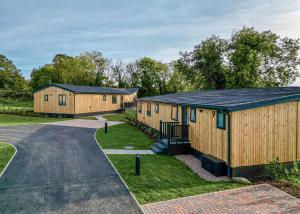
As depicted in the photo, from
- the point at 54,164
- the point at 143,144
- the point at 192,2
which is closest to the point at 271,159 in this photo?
the point at 143,144

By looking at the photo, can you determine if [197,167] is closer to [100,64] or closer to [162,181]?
[162,181]

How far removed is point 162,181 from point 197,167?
260 centimetres

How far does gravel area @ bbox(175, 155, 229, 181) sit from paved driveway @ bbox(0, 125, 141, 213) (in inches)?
140

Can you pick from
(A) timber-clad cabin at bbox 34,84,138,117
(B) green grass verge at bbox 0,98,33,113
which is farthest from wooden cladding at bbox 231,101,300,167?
(B) green grass verge at bbox 0,98,33,113

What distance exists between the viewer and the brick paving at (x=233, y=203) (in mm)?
7180

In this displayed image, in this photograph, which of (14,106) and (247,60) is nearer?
(247,60)

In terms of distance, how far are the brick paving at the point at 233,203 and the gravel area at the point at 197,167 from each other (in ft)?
4.61

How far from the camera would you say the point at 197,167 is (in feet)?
37.5

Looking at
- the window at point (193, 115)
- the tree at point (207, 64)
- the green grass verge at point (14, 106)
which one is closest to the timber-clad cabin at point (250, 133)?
the window at point (193, 115)

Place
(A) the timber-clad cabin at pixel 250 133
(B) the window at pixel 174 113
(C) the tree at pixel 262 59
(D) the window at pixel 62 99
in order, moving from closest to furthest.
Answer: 1. (A) the timber-clad cabin at pixel 250 133
2. (B) the window at pixel 174 113
3. (D) the window at pixel 62 99
4. (C) the tree at pixel 262 59

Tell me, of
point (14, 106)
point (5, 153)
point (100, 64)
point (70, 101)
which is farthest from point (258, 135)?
point (100, 64)

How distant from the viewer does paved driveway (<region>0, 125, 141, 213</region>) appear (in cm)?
735

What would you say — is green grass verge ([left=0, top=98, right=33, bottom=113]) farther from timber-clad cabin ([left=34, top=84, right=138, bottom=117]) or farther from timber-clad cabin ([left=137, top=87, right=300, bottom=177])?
timber-clad cabin ([left=137, top=87, right=300, bottom=177])

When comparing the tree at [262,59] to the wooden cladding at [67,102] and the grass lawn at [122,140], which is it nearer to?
the wooden cladding at [67,102]
